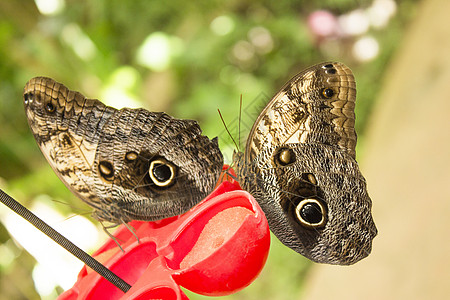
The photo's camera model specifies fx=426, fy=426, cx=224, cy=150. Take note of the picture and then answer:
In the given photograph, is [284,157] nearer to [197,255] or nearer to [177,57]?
[197,255]

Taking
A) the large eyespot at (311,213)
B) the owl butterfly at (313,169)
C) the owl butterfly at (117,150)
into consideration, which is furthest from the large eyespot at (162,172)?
the large eyespot at (311,213)

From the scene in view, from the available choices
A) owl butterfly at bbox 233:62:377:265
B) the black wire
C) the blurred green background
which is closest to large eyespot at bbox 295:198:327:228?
owl butterfly at bbox 233:62:377:265

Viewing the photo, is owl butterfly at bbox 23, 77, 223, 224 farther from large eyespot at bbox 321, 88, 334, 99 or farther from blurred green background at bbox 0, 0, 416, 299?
blurred green background at bbox 0, 0, 416, 299

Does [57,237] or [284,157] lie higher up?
[284,157]

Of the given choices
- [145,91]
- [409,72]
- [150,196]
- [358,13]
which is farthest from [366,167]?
[150,196]

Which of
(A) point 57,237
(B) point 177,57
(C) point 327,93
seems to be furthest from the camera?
(B) point 177,57

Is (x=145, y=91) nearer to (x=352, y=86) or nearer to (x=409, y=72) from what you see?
(x=409, y=72)

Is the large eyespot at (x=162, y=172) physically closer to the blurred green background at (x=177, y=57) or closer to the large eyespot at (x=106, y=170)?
the large eyespot at (x=106, y=170)

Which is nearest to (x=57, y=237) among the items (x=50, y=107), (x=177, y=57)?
(x=50, y=107)
